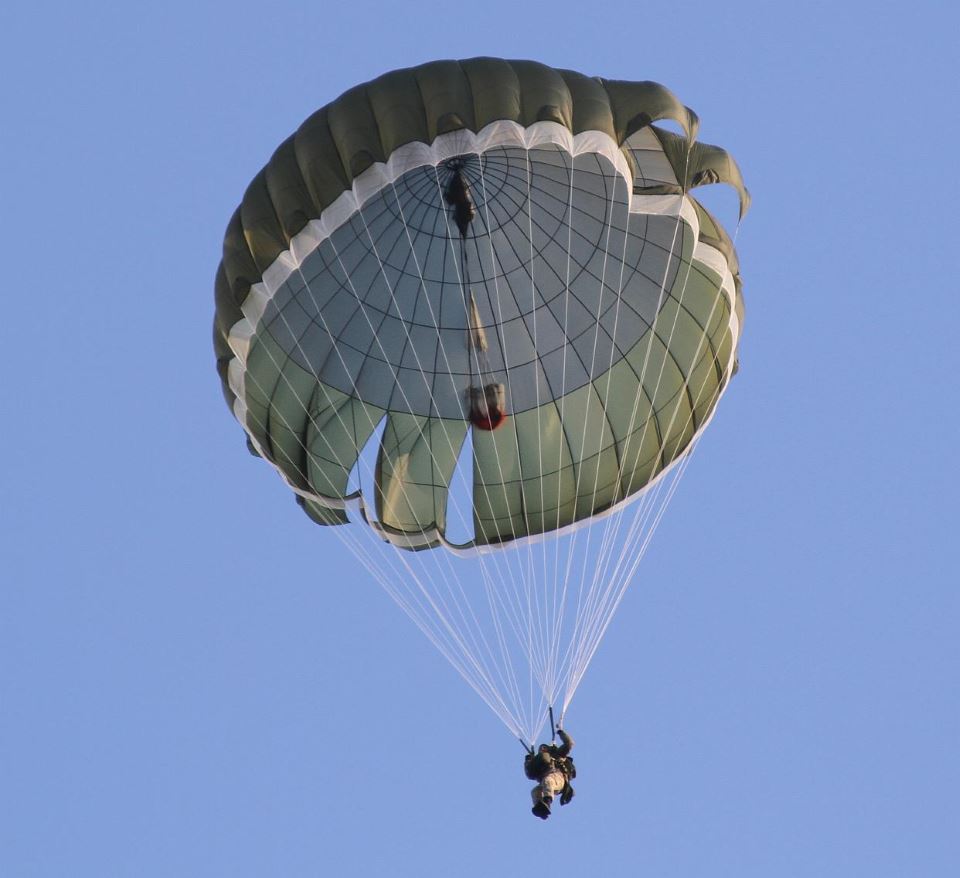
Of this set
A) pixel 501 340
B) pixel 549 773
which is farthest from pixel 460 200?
pixel 549 773

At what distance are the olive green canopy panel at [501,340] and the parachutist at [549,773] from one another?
259 cm

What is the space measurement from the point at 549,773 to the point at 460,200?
18.7 ft

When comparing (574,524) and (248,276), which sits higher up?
(248,276)

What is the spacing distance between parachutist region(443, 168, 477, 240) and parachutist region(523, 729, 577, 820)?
17.1 feet

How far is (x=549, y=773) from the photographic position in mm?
20516

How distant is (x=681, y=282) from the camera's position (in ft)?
71.9

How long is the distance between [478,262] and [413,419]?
1794 mm

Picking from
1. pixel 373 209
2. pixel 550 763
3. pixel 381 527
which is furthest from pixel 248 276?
pixel 550 763

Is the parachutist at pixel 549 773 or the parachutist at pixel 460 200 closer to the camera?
the parachutist at pixel 549 773

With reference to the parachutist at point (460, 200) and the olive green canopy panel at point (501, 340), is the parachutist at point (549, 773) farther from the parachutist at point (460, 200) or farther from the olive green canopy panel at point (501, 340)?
the parachutist at point (460, 200)

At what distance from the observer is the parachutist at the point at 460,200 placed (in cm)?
2139

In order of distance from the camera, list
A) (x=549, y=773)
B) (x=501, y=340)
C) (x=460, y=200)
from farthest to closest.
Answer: (x=501, y=340) < (x=460, y=200) < (x=549, y=773)

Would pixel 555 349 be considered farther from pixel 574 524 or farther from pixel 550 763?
pixel 550 763

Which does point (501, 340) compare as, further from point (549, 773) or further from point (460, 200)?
point (549, 773)
